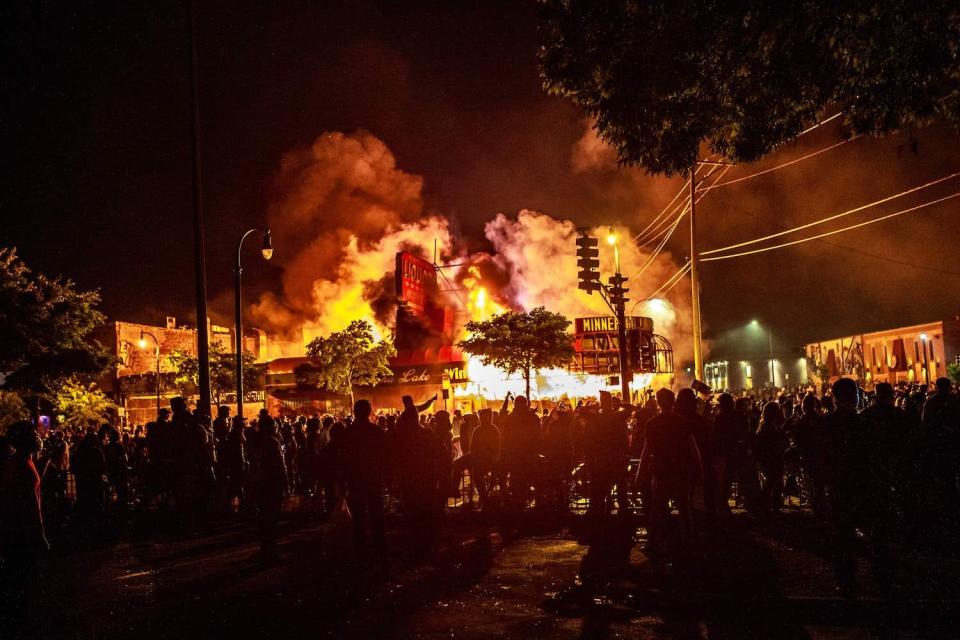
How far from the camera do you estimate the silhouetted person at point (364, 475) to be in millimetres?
8883

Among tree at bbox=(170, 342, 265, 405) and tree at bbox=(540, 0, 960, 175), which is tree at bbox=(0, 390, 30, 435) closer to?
tree at bbox=(170, 342, 265, 405)

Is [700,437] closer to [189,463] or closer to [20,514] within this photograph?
[20,514]

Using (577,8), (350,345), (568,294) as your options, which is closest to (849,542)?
(577,8)

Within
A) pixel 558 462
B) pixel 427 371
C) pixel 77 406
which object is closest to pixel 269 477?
pixel 558 462

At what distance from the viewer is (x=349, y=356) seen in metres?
29.4

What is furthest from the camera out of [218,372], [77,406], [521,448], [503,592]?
[77,406]

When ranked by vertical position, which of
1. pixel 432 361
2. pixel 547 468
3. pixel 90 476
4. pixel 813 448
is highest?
pixel 432 361

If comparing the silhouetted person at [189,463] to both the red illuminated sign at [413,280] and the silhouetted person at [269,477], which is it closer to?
the silhouetted person at [269,477]

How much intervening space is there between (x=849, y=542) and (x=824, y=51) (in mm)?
5077

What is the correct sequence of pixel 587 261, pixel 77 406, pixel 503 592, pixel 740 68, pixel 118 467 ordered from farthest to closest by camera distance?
1. pixel 77 406
2. pixel 587 261
3. pixel 118 467
4. pixel 740 68
5. pixel 503 592

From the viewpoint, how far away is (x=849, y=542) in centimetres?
651

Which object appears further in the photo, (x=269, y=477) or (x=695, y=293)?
Result: (x=695, y=293)

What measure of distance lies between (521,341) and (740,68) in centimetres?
1984

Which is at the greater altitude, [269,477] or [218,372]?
[218,372]
